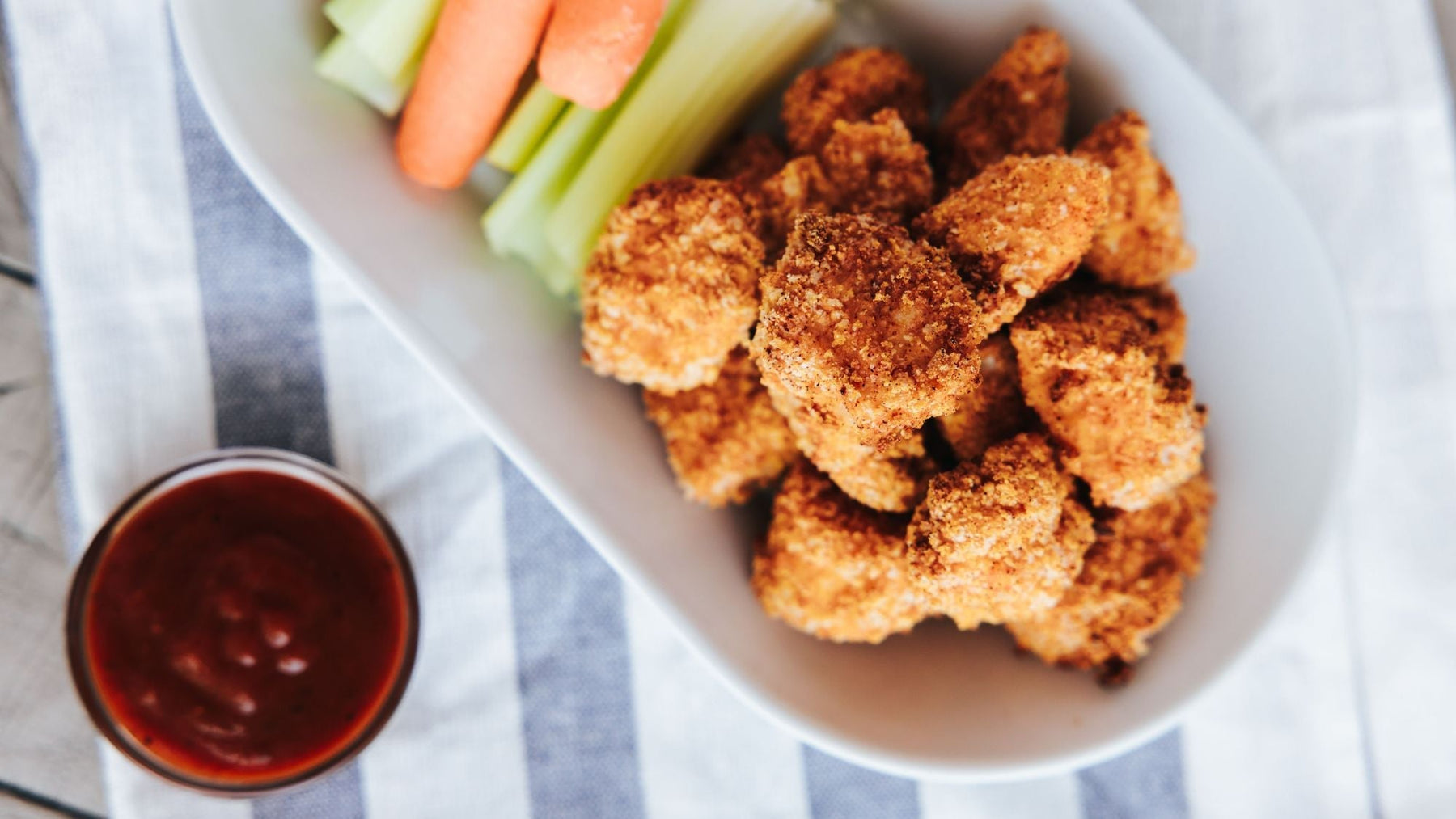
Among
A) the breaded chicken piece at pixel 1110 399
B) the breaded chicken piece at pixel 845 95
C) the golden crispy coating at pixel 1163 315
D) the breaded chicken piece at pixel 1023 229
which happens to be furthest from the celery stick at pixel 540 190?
the golden crispy coating at pixel 1163 315

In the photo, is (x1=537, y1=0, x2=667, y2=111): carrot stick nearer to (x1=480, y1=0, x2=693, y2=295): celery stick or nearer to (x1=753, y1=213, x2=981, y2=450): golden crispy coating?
(x1=480, y1=0, x2=693, y2=295): celery stick

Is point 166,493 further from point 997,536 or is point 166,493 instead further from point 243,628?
point 997,536

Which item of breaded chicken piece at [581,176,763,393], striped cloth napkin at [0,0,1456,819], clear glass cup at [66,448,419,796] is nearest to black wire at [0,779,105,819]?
striped cloth napkin at [0,0,1456,819]

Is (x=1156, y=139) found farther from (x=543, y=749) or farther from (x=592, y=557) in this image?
(x=543, y=749)

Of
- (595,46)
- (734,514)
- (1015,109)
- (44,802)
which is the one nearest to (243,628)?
(44,802)

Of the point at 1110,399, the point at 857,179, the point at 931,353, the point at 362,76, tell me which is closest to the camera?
the point at 931,353
